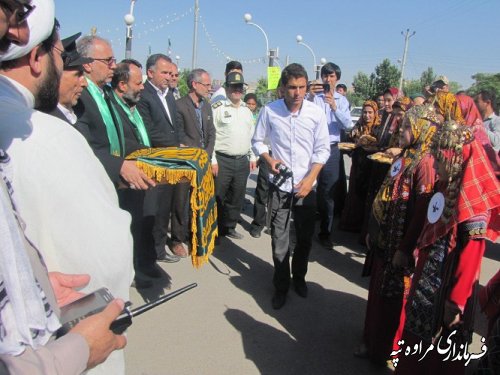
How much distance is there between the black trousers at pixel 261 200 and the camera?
5.64 metres

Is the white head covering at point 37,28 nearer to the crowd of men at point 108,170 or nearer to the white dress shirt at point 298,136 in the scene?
the crowd of men at point 108,170

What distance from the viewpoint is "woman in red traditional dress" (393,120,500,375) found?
193 cm

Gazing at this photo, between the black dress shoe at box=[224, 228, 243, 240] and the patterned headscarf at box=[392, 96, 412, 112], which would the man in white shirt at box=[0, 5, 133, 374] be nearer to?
the black dress shoe at box=[224, 228, 243, 240]

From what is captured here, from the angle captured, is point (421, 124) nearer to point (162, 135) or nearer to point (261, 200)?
point (162, 135)

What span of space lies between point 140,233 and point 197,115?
1.68 metres

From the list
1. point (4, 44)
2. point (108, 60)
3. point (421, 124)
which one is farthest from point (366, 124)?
point (4, 44)

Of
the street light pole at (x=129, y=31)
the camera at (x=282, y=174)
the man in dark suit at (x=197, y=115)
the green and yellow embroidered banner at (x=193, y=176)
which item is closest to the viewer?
the green and yellow embroidered banner at (x=193, y=176)

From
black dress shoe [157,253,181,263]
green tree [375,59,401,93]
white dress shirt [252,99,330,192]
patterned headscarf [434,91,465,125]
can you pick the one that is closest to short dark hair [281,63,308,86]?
white dress shirt [252,99,330,192]

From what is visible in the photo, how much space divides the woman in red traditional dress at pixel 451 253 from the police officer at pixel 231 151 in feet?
10.4

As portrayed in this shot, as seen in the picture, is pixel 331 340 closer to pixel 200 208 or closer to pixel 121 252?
pixel 200 208

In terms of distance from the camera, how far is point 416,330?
7.27ft

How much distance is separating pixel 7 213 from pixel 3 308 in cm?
19

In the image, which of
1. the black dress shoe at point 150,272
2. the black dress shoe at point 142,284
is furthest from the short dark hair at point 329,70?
the black dress shoe at point 142,284

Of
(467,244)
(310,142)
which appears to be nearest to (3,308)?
(467,244)
